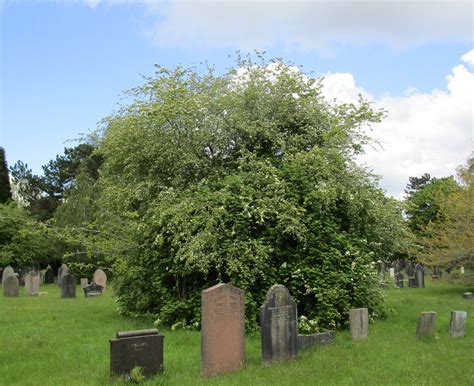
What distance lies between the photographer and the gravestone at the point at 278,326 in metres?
8.81

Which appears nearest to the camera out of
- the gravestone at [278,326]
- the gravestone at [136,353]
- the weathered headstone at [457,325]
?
the gravestone at [136,353]

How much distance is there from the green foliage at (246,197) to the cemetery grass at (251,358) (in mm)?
1153

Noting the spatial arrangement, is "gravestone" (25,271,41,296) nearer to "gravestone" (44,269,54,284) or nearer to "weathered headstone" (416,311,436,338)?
"gravestone" (44,269,54,284)

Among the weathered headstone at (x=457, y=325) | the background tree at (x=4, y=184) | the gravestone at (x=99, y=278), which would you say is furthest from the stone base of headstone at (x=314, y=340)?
the background tree at (x=4, y=184)

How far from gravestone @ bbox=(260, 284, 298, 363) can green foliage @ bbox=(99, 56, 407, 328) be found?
2.56 m

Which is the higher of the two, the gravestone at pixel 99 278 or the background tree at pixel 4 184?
the background tree at pixel 4 184

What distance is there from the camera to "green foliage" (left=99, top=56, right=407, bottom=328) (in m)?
12.2

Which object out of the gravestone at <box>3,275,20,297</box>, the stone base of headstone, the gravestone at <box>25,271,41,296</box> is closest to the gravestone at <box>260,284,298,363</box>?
the stone base of headstone

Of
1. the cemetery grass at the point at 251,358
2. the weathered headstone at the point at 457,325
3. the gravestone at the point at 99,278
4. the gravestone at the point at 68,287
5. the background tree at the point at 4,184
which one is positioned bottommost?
the cemetery grass at the point at 251,358

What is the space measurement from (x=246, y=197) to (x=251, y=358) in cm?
435

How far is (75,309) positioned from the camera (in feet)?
54.6

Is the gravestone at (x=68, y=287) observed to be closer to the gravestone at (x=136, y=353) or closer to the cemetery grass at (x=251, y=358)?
the cemetery grass at (x=251, y=358)

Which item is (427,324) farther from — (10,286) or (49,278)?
(49,278)

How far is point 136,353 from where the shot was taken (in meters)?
7.96
